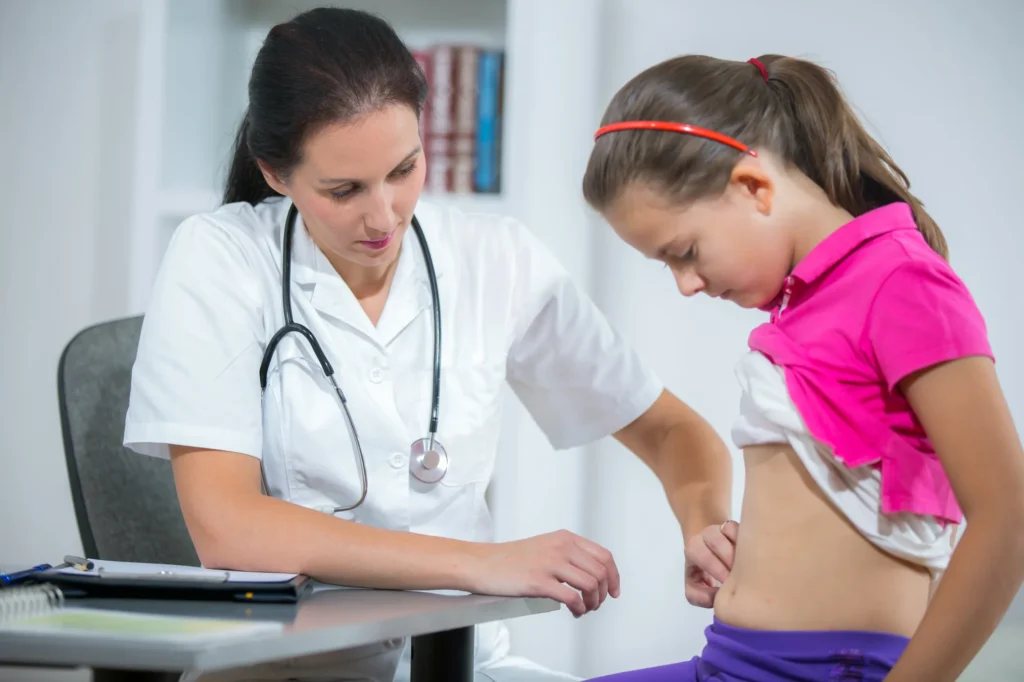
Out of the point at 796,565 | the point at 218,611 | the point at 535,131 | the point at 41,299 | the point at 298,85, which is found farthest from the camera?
the point at 41,299

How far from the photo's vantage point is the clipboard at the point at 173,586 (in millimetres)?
903

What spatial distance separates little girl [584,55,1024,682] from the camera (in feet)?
2.81

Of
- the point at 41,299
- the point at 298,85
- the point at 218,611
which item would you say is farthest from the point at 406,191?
the point at 41,299

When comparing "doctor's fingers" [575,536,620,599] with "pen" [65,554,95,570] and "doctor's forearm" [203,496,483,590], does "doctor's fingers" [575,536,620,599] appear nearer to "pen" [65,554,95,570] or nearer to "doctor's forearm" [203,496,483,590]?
"doctor's forearm" [203,496,483,590]

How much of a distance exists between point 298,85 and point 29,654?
0.79 m

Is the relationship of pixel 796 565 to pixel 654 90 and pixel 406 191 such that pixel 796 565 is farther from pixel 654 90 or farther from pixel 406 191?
pixel 406 191

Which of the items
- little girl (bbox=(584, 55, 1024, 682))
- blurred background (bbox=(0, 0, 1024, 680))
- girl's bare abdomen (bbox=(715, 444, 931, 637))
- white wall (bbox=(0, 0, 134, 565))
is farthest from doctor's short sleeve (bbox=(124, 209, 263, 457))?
white wall (bbox=(0, 0, 134, 565))

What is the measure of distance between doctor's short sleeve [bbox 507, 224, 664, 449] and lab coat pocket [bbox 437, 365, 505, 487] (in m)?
0.11

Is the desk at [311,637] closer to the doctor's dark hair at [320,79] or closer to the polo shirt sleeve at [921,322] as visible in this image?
the polo shirt sleeve at [921,322]

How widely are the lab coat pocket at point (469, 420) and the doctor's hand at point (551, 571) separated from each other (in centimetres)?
29

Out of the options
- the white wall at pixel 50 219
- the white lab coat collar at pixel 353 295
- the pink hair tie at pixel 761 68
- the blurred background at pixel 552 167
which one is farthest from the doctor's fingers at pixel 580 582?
the white wall at pixel 50 219

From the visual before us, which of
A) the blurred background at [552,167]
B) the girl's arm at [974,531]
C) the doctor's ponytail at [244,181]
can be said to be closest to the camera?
the girl's arm at [974,531]

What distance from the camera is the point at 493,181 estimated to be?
2293 mm

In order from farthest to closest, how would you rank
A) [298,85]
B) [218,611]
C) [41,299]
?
1. [41,299]
2. [298,85]
3. [218,611]
